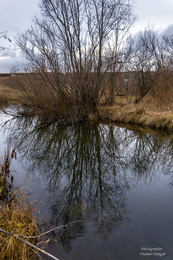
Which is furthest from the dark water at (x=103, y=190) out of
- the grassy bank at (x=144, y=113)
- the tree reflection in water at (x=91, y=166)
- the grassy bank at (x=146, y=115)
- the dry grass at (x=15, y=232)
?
the grassy bank at (x=144, y=113)

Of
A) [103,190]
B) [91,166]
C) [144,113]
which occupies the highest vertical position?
[144,113]

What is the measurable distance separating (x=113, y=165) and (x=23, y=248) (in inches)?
164

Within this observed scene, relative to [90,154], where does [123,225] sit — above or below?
below

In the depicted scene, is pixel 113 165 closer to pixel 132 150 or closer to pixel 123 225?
pixel 132 150

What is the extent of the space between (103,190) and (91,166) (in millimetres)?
1625

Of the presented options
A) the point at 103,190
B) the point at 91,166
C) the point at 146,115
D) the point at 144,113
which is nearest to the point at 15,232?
the point at 103,190

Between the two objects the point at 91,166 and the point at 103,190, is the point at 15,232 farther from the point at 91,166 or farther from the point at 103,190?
the point at 91,166

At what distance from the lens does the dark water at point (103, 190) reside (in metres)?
3.10

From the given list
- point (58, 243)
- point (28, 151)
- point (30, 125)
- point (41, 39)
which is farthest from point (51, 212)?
point (41, 39)

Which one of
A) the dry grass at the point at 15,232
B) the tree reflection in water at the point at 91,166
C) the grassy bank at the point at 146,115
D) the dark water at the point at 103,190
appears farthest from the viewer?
the grassy bank at the point at 146,115

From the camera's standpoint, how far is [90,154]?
295 inches

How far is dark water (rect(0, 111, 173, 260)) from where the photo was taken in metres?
3.10

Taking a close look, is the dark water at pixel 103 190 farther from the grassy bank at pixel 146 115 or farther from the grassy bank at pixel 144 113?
the grassy bank at pixel 144 113

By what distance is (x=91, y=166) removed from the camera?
21.0ft
